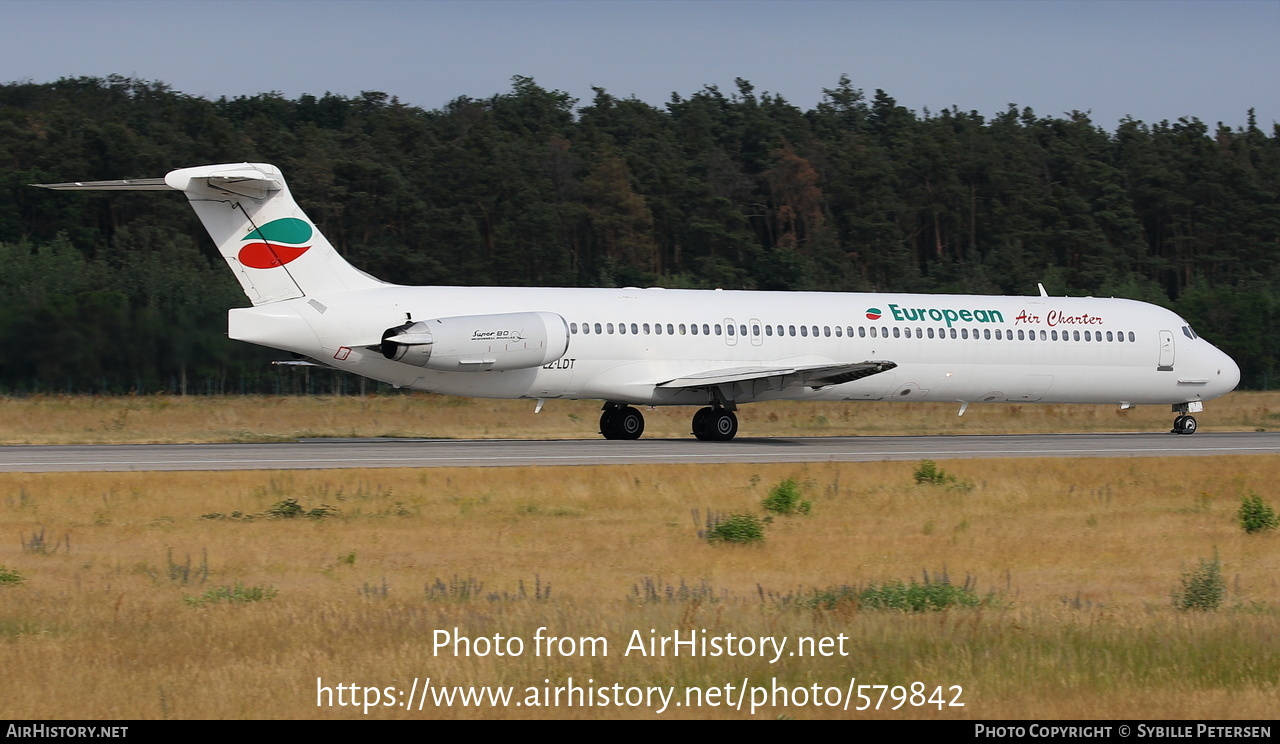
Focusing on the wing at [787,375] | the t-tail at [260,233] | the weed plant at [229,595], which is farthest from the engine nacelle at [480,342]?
the weed plant at [229,595]

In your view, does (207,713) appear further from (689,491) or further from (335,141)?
(335,141)

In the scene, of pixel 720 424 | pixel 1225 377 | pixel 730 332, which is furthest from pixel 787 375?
pixel 1225 377

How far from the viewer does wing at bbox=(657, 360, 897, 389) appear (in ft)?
89.1

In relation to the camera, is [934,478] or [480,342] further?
→ [480,342]

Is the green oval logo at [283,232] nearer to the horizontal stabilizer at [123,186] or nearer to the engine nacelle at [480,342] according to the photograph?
the horizontal stabilizer at [123,186]

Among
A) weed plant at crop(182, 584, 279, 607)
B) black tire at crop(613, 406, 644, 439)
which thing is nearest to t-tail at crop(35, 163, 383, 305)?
black tire at crop(613, 406, 644, 439)

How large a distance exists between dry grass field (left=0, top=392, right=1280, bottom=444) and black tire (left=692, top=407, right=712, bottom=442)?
306 cm

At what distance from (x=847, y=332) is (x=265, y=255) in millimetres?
12169

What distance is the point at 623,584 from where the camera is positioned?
513 inches

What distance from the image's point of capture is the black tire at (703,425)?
28.4 metres

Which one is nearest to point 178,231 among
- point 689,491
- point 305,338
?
point 305,338

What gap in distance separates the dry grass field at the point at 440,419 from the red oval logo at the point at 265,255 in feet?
14.0

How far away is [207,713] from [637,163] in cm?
7152

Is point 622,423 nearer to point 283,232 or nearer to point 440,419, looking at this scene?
point 283,232
